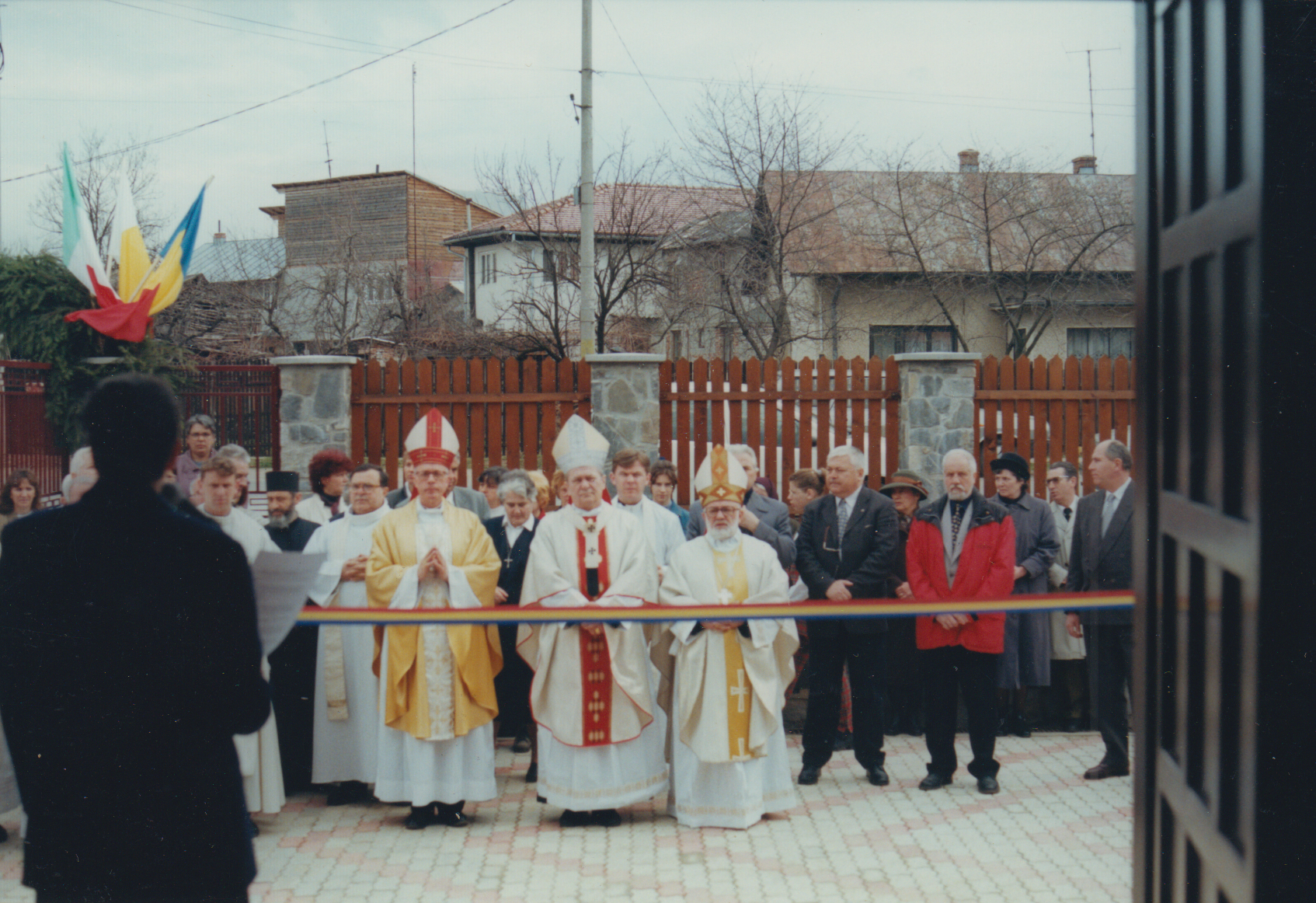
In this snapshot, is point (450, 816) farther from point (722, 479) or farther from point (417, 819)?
point (722, 479)

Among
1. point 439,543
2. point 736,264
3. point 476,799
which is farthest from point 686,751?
point 736,264

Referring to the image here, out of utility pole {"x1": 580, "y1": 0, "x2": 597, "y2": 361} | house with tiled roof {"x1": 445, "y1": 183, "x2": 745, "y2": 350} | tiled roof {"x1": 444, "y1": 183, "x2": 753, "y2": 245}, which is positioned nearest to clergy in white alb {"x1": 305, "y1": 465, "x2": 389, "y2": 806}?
utility pole {"x1": 580, "y1": 0, "x2": 597, "y2": 361}

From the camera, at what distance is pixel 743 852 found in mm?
5273

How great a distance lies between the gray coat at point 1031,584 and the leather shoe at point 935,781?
814 mm

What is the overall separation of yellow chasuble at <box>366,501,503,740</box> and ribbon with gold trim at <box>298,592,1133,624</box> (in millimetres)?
254

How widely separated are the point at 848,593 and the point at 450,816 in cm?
236

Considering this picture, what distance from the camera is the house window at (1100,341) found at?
22.2 m

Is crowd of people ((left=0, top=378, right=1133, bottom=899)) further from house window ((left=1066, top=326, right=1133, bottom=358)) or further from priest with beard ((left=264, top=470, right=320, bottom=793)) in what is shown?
house window ((left=1066, top=326, right=1133, bottom=358))

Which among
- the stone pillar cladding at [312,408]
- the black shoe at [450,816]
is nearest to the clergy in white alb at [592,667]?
the black shoe at [450,816]

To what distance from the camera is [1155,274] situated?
8.04 feet

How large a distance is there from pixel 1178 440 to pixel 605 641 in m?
3.67

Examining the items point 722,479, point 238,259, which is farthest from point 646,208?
point 238,259

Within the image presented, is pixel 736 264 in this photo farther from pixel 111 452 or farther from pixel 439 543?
pixel 111 452

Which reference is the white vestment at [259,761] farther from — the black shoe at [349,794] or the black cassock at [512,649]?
the black cassock at [512,649]
